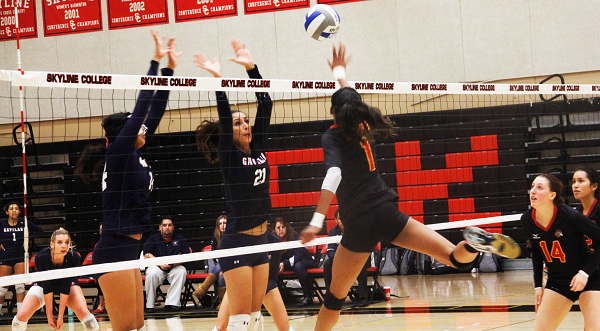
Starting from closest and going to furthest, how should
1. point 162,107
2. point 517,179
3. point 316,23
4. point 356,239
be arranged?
1. point 356,239
2. point 162,107
3. point 316,23
4. point 517,179

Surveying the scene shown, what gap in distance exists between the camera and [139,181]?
13.8 feet

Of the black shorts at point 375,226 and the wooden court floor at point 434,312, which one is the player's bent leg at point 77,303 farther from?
the black shorts at point 375,226

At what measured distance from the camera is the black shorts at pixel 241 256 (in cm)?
430

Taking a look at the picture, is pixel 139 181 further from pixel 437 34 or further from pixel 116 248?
pixel 437 34

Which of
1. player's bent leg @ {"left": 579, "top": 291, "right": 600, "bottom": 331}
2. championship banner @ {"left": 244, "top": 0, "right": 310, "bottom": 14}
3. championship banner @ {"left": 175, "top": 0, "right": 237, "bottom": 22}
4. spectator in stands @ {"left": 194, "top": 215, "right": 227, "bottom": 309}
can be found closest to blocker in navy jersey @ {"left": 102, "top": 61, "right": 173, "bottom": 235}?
player's bent leg @ {"left": 579, "top": 291, "right": 600, "bottom": 331}

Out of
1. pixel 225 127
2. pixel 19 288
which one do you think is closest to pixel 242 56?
pixel 225 127

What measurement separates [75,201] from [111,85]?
8.88 meters

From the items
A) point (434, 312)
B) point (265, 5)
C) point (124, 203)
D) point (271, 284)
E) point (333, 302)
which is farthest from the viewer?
point (265, 5)

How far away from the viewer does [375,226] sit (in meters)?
3.91

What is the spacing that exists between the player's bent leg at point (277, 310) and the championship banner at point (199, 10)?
8906 millimetres

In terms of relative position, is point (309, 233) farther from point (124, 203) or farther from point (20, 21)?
point (20, 21)

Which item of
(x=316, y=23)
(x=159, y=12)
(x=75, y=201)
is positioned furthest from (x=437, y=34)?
(x=75, y=201)

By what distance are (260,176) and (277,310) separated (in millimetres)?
1398

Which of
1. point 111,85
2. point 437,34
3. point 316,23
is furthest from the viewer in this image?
point 437,34
